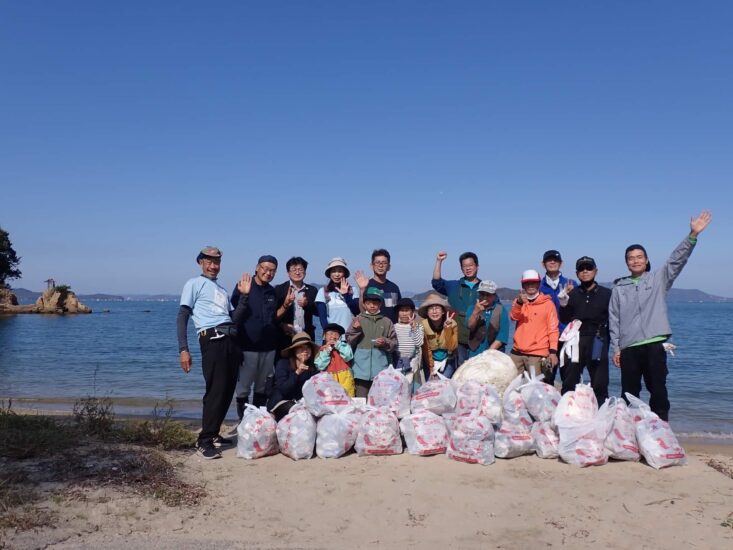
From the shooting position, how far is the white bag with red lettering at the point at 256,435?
482 cm

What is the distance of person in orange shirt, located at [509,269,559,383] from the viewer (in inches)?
215

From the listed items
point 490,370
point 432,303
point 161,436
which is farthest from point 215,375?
point 490,370

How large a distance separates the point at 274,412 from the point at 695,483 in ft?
12.4

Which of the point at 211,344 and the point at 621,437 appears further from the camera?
the point at 211,344

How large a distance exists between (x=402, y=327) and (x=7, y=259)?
1758 inches

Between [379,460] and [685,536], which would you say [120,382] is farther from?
[685,536]

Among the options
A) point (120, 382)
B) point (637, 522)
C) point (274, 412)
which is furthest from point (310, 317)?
point (120, 382)

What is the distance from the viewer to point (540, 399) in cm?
488

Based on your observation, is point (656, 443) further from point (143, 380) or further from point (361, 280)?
point (143, 380)

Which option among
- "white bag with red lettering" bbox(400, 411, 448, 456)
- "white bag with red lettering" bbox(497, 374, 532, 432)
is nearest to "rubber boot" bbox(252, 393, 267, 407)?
"white bag with red lettering" bbox(400, 411, 448, 456)

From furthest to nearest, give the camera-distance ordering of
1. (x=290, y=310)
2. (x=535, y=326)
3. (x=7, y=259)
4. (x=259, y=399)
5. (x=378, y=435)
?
(x=7, y=259), (x=290, y=310), (x=259, y=399), (x=535, y=326), (x=378, y=435)

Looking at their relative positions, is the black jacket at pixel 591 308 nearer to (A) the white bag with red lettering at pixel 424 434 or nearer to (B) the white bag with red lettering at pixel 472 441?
(B) the white bag with red lettering at pixel 472 441

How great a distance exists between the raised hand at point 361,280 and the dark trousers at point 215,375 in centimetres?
163

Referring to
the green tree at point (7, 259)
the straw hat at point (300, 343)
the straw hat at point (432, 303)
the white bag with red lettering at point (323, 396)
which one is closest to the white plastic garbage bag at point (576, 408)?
the straw hat at point (432, 303)
